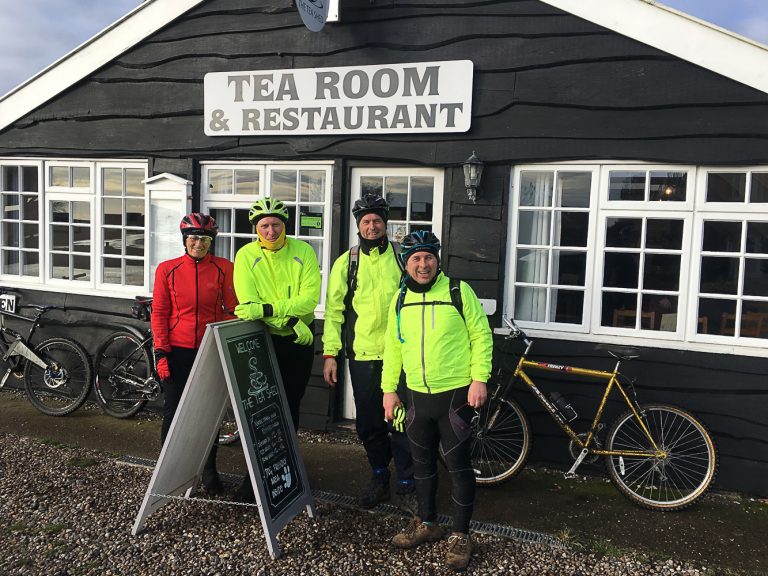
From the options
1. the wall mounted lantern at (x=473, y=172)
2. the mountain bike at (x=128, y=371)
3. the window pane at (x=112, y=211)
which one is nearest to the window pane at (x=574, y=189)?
the wall mounted lantern at (x=473, y=172)

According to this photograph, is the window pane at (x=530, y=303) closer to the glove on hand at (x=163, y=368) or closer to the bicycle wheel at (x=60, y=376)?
the glove on hand at (x=163, y=368)

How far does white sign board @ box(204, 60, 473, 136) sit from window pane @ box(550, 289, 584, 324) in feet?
5.00

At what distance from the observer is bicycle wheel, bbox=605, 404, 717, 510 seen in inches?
159

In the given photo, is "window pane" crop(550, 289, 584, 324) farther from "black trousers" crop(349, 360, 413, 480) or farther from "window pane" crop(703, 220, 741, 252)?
"black trousers" crop(349, 360, 413, 480)

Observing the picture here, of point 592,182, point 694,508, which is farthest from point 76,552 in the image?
point 592,182

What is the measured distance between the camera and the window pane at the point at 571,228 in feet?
15.4

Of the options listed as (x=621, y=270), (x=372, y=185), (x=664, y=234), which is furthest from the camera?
(x=372, y=185)

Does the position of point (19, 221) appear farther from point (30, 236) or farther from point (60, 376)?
point (60, 376)

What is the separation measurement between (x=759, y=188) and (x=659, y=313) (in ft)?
3.61

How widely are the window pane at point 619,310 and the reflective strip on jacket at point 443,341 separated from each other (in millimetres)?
1795

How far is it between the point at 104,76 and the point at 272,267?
3521mm

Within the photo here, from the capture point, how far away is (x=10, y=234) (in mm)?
6547

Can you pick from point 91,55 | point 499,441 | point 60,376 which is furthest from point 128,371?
point 499,441

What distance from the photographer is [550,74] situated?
4570mm
